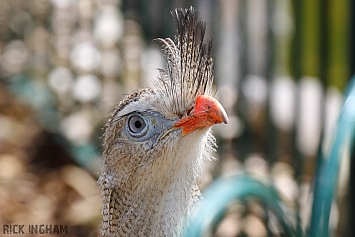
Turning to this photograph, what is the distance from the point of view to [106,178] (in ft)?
6.72

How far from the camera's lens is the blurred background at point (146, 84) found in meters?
3.77

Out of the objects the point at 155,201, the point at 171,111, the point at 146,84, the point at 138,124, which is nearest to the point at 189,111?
the point at 171,111

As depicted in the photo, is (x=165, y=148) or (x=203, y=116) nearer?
(x=203, y=116)

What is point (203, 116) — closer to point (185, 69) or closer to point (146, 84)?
point (185, 69)

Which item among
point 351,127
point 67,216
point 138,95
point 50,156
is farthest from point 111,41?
point 351,127

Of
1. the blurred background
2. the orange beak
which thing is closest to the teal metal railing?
the orange beak

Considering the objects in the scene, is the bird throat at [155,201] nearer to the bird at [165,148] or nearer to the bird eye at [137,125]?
the bird at [165,148]

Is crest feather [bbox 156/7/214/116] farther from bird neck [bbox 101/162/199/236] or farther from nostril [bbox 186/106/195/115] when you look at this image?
bird neck [bbox 101/162/199/236]

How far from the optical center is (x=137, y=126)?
2.03 meters

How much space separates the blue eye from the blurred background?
1407mm

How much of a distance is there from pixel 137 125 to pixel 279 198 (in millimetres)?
558

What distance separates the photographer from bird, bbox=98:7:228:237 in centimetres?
192

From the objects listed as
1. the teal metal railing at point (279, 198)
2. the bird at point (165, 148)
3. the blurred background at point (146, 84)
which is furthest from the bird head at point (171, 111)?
the blurred background at point (146, 84)

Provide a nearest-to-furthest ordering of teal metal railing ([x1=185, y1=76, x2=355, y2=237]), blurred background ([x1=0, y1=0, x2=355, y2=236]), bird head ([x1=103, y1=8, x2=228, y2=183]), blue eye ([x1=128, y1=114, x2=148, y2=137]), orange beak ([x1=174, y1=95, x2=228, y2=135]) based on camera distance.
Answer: teal metal railing ([x1=185, y1=76, x2=355, y2=237]), orange beak ([x1=174, y1=95, x2=228, y2=135]), bird head ([x1=103, y1=8, x2=228, y2=183]), blue eye ([x1=128, y1=114, x2=148, y2=137]), blurred background ([x1=0, y1=0, x2=355, y2=236])
